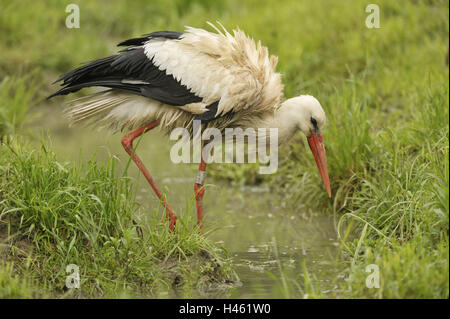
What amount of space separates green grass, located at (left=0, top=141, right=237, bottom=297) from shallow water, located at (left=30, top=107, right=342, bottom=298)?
0.25 meters

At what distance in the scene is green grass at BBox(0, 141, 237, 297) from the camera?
16.1 feet

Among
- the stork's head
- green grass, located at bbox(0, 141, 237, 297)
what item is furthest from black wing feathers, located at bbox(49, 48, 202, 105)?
green grass, located at bbox(0, 141, 237, 297)

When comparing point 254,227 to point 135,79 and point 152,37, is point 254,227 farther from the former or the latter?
point 152,37

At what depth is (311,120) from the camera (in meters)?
6.25

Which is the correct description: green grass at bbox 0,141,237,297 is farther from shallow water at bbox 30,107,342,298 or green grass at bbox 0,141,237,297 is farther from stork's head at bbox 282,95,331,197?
stork's head at bbox 282,95,331,197

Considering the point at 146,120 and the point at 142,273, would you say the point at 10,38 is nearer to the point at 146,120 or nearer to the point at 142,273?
the point at 146,120

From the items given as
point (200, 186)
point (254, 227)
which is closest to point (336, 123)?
point (254, 227)

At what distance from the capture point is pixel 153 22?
41.2ft

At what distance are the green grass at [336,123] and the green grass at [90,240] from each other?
0.6 inches

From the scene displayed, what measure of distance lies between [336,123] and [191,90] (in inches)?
72.4
